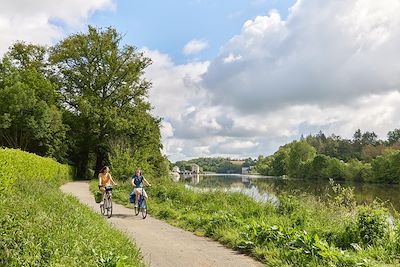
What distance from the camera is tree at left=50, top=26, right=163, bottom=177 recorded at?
47562 mm

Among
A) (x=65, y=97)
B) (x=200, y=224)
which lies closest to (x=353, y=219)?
(x=200, y=224)

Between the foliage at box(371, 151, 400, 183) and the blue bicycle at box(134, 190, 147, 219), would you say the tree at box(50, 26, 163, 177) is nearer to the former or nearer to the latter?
the blue bicycle at box(134, 190, 147, 219)

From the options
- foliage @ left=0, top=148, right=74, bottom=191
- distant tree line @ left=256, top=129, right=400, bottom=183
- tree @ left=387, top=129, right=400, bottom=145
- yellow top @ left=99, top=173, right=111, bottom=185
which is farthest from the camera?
tree @ left=387, top=129, right=400, bottom=145

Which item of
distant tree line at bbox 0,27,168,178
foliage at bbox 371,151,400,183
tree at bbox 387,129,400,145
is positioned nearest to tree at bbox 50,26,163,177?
distant tree line at bbox 0,27,168,178

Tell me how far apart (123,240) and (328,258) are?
12.8 ft

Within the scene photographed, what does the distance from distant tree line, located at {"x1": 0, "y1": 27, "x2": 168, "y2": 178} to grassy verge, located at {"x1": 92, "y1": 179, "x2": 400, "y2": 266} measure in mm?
29116

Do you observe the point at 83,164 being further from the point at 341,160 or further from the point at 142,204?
the point at 341,160

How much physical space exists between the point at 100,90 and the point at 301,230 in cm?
4240

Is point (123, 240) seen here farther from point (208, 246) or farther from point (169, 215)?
point (169, 215)

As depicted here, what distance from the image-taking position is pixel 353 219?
33.5 feet

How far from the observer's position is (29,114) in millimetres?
41375

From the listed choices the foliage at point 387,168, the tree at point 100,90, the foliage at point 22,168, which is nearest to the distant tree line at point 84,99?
the tree at point 100,90

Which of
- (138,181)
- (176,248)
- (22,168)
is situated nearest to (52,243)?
(176,248)

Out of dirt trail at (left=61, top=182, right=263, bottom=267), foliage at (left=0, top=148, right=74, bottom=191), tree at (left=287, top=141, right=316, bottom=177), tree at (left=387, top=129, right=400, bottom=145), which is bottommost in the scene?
dirt trail at (left=61, top=182, right=263, bottom=267)
